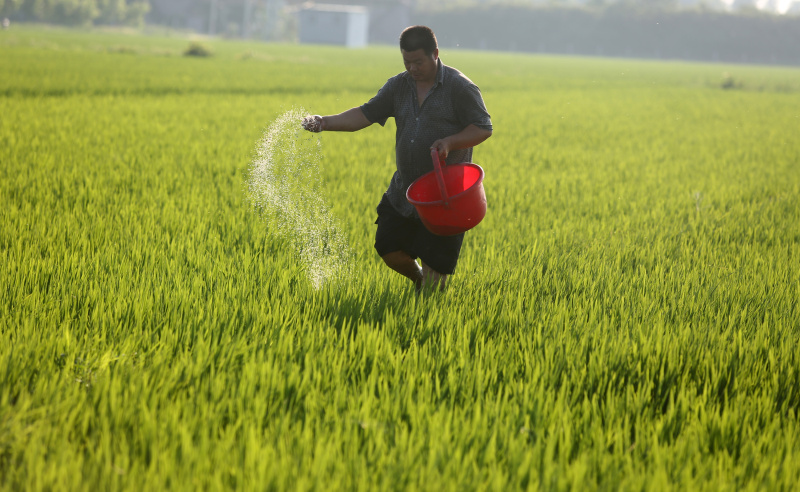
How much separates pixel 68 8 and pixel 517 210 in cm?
5084

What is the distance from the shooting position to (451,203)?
7.74 ft

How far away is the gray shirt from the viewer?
8.38ft

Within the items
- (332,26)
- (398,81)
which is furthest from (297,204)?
(332,26)

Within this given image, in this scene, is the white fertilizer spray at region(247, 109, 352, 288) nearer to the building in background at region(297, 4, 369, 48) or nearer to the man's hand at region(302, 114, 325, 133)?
the man's hand at region(302, 114, 325, 133)

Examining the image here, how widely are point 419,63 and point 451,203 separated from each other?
50cm

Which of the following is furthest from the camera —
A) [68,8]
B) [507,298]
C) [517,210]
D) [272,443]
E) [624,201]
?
[68,8]

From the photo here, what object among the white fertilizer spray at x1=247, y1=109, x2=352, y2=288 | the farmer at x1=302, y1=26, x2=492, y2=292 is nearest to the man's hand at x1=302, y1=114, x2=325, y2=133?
the farmer at x1=302, y1=26, x2=492, y2=292

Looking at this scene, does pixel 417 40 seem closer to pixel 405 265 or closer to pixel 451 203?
pixel 451 203

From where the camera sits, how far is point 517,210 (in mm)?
4871

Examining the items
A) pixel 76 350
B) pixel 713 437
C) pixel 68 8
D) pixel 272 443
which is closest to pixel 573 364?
pixel 713 437

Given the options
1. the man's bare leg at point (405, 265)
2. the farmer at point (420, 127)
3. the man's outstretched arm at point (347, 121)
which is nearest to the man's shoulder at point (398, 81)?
the farmer at point (420, 127)

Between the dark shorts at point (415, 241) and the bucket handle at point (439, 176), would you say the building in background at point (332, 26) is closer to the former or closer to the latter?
the dark shorts at point (415, 241)

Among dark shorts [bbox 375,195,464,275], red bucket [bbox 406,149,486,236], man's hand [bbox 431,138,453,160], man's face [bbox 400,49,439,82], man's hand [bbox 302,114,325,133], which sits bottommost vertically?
dark shorts [bbox 375,195,464,275]

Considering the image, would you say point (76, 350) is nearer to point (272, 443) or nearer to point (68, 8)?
point (272, 443)
